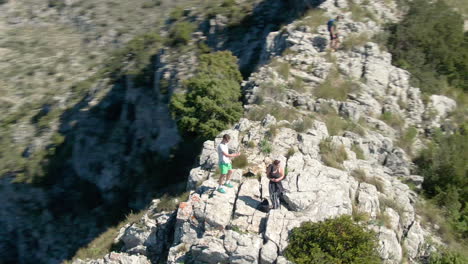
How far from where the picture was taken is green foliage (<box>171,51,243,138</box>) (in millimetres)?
22781

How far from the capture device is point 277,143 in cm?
1909

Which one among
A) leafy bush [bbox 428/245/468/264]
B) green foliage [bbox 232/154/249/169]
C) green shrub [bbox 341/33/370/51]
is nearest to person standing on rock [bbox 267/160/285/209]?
green foliage [bbox 232/154/249/169]

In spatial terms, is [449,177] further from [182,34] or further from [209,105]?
[182,34]

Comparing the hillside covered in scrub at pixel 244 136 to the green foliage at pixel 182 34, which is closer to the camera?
the hillside covered in scrub at pixel 244 136

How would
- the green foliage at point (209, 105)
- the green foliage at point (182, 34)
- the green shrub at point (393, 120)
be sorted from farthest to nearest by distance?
the green foliage at point (182, 34)
the green foliage at point (209, 105)
the green shrub at point (393, 120)

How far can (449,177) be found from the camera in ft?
67.2

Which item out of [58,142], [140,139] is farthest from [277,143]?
[58,142]

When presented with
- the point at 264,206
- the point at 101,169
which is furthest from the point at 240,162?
the point at 101,169

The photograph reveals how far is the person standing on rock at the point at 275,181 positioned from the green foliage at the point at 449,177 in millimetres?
7809

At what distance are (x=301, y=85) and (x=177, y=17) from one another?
2064 centimetres

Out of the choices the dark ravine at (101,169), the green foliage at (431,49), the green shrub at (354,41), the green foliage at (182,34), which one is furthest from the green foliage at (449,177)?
the green foliage at (182,34)

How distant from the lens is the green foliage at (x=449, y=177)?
19.5 m

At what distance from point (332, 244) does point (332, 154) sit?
5.00 metres

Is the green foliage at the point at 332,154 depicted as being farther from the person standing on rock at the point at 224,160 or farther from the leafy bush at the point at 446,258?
the leafy bush at the point at 446,258
